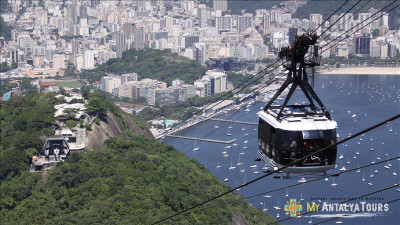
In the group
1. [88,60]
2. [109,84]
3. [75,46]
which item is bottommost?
[109,84]

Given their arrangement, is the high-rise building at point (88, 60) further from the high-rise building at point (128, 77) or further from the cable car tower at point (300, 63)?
the cable car tower at point (300, 63)

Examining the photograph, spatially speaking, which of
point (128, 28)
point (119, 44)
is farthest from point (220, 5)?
point (119, 44)

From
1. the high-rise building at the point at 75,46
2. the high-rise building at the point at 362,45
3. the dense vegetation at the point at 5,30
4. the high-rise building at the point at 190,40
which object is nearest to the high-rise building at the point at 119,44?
the high-rise building at the point at 75,46

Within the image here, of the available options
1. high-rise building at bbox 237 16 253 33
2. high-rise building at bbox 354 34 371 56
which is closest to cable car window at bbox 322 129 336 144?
high-rise building at bbox 354 34 371 56

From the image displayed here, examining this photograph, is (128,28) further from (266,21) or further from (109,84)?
(109,84)

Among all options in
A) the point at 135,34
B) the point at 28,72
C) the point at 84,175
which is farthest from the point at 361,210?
the point at 135,34

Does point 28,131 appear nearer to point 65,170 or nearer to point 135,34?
point 65,170

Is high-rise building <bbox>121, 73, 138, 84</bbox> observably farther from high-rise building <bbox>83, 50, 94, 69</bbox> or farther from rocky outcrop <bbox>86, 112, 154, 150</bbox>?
rocky outcrop <bbox>86, 112, 154, 150</bbox>
